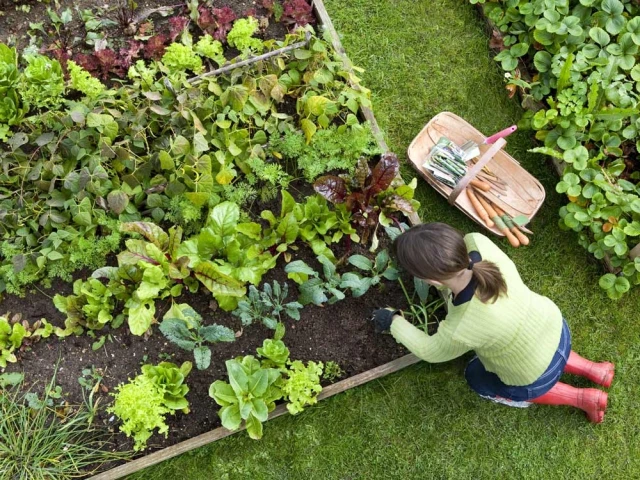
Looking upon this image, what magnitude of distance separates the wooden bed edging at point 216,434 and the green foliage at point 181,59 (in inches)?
79.5

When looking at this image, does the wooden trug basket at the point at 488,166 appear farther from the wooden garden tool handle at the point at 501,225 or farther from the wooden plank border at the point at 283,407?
the wooden plank border at the point at 283,407

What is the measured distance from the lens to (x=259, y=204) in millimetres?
3596

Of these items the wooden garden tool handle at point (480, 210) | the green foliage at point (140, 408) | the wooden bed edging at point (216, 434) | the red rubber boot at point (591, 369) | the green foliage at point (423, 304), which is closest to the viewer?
the green foliage at point (140, 408)

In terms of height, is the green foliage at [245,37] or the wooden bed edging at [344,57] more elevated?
the green foliage at [245,37]

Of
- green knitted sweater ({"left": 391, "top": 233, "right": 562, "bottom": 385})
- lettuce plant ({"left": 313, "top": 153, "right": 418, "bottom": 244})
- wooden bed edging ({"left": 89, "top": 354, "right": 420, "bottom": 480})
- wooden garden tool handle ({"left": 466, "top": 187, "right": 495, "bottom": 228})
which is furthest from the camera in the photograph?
wooden garden tool handle ({"left": 466, "top": 187, "right": 495, "bottom": 228})

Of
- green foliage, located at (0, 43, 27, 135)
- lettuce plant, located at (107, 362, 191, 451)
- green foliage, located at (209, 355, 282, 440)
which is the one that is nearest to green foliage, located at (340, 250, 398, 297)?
green foliage, located at (209, 355, 282, 440)

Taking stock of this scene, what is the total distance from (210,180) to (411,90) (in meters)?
1.64

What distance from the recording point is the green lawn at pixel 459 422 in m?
3.43

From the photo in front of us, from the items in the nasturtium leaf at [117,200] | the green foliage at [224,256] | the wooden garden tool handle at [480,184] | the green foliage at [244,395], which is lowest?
the green foliage at [244,395]

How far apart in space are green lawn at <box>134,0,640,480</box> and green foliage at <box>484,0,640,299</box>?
0.65 feet

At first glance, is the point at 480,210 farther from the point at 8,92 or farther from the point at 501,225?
the point at 8,92

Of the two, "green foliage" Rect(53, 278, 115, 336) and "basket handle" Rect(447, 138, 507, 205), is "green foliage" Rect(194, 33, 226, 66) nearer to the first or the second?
"green foliage" Rect(53, 278, 115, 336)

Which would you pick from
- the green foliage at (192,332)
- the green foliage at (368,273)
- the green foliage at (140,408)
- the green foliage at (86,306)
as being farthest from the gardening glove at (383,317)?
the green foliage at (86,306)

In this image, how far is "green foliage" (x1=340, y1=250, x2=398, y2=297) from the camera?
3324 mm
